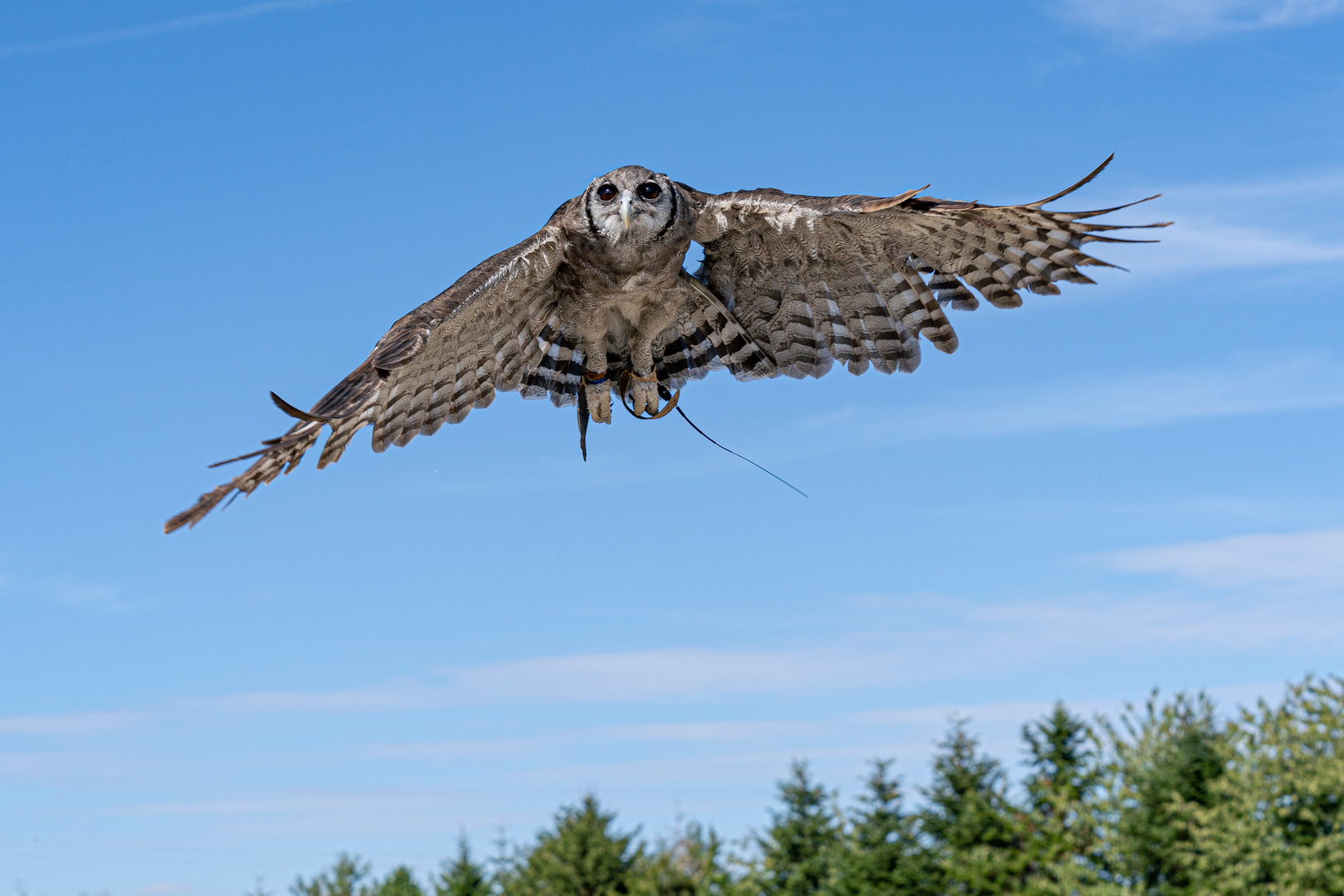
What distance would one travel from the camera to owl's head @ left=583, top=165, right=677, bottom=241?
7.25 m

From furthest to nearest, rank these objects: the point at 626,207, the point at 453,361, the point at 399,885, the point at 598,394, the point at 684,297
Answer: the point at 399,885 < the point at 598,394 < the point at 684,297 < the point at 453,361 < the point at 626,207

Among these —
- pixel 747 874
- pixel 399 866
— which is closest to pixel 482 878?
pixel 399 866

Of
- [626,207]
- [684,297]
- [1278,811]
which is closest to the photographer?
[626,207]

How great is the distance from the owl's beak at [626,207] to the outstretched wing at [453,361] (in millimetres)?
462

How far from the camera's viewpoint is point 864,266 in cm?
830

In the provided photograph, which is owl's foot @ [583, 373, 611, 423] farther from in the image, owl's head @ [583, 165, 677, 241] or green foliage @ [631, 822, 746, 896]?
green foliage @ [631, 822, 746, 896]

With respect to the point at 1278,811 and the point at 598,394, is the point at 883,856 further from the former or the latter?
the point at 598,394

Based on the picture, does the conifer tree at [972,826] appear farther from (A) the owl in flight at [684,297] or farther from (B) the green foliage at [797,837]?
(A) the owl in flight at [684,297]

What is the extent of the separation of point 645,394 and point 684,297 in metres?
0.72

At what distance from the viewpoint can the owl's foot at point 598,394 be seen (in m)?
8.41

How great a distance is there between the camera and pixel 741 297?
8398 millimetres

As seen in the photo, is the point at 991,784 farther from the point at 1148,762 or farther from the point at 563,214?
the point at 563,214

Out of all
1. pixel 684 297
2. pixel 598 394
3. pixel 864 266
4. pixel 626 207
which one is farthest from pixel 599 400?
pixel 864 266

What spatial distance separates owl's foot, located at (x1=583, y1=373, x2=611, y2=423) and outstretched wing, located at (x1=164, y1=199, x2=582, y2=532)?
213 mm
